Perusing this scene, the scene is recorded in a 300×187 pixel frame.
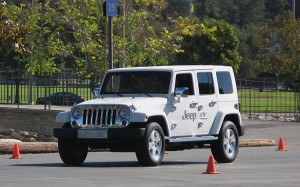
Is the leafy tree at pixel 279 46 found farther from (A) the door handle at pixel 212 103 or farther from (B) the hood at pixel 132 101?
(B) the hood at pixel 132 101

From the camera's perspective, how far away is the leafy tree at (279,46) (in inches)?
2275

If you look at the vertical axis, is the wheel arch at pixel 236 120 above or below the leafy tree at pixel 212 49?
below

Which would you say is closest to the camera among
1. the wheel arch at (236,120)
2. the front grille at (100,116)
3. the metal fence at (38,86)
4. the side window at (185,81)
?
the front grille at (100,116)

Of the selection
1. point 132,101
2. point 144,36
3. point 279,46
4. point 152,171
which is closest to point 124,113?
point 132,101

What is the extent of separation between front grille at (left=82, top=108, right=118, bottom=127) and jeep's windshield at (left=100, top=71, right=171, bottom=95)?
1.28 m

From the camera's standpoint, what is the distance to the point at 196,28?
1361 inches

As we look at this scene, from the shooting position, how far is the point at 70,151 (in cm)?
1820

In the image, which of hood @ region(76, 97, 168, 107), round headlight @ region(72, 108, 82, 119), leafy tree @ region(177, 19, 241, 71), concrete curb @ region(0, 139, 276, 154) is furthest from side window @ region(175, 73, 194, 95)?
leafy tree @ region(177, 19, 241, 71)

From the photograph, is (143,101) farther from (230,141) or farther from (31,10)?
(31,10)

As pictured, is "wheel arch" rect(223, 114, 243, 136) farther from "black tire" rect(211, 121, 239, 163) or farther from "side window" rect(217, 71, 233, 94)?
"side window" rect(217, 71, 233, 94)

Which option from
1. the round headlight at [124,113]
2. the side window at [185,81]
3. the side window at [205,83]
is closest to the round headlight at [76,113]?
the round headlight at [124,113]

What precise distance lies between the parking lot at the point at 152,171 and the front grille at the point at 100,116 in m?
0.84

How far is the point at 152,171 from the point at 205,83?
3494mm

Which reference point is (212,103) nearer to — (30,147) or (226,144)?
(226,144)
